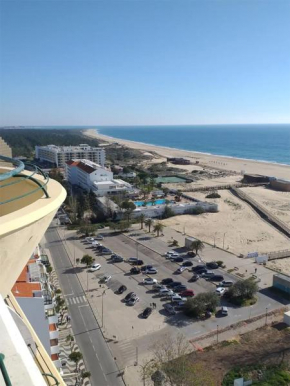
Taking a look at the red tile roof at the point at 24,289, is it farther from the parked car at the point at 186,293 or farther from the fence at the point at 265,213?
the fence at the point at 265,213

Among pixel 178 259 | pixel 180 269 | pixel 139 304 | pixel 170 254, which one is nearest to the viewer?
pixel 139 304

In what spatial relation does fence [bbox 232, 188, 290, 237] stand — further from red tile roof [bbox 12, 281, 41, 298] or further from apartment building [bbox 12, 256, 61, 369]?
red tile roof [bbox 12, 281, 41, 298]

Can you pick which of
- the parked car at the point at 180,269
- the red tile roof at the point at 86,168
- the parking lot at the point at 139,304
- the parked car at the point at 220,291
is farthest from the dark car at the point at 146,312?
the red tile roof at the point at 86,168

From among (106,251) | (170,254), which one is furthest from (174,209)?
(106,251)

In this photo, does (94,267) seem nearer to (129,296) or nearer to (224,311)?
(129,296)

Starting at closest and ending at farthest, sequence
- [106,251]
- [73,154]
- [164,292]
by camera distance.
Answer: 1. [164,292]
2. [106,251]
3. [73,154]

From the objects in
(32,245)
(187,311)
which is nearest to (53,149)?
(187,311)

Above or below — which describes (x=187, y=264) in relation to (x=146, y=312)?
below

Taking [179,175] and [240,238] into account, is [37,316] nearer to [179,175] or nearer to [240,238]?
[240,238]

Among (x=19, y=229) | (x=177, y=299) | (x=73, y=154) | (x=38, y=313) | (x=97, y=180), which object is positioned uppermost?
(x=19, y=229)
